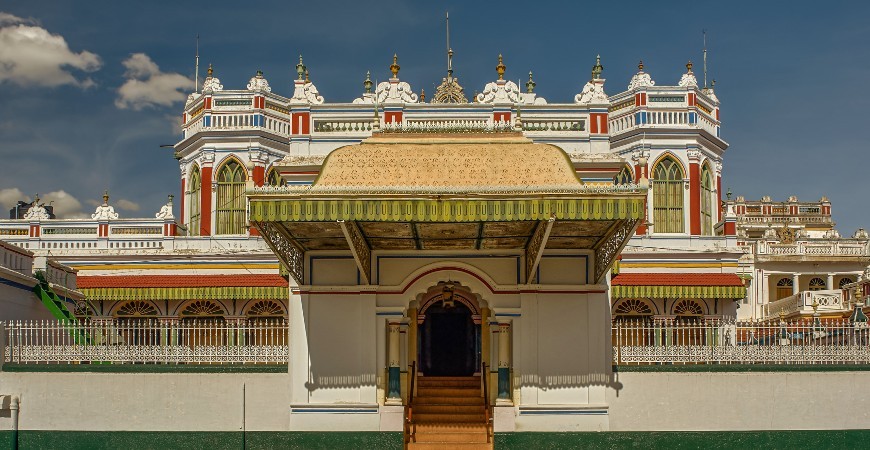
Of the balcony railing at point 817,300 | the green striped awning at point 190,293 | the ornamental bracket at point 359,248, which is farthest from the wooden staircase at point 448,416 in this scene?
the balcony railing at point 817,300

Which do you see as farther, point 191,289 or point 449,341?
point 191,289

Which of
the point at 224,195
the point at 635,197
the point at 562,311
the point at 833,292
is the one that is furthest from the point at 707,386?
the point at 833,292

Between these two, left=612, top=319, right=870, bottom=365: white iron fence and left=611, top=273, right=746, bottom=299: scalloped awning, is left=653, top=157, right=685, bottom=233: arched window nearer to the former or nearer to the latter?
left=611, top=273, right=746, bottom=299: scalloped awning

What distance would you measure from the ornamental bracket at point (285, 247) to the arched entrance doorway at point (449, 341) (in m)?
4.93

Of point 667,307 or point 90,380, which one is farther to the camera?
point 667,307

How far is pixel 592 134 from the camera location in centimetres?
2647

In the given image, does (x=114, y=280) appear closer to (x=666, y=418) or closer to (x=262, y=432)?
(x=262, y=432)

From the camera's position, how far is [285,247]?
18.2 metres

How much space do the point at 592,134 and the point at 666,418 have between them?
31.2 ft

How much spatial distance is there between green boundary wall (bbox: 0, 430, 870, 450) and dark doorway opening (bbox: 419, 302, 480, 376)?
15.7ft

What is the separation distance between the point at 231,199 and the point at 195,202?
140 cm

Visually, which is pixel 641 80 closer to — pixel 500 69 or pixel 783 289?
pixel 500 69

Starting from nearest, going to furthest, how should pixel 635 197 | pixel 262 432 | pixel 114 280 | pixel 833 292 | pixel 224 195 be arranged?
pixel 635 197 < pixel 262 432 < pixel 114 280 < pixel 224 195 < pixel 833 292

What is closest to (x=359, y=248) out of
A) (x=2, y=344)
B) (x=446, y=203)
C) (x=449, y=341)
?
(x=446, y=203)
